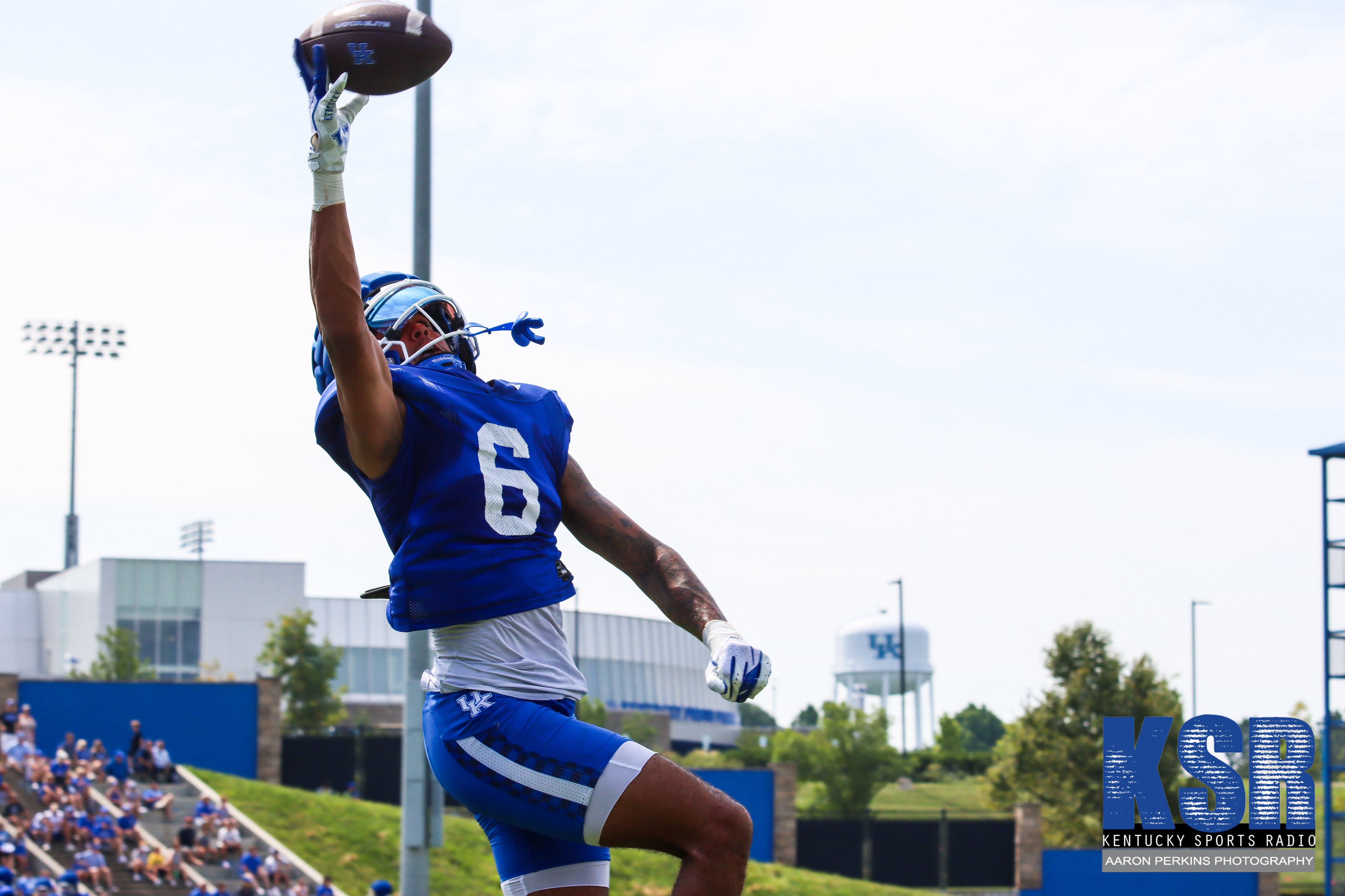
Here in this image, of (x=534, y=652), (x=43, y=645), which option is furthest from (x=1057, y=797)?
(x=43, y=645)

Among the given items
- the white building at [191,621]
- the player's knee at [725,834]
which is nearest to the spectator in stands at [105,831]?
the player's knee at [725,834]

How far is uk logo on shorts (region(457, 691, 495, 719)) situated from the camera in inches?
125

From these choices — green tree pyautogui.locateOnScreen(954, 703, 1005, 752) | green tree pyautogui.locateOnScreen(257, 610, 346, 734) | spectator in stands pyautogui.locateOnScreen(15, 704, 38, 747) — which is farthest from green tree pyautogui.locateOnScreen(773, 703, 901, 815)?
green tree pyautogui.locateOnScreen(954, 703, 1005, 752)

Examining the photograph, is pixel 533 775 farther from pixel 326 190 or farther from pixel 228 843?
pixel 228 843

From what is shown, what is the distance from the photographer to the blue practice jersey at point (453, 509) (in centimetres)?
321

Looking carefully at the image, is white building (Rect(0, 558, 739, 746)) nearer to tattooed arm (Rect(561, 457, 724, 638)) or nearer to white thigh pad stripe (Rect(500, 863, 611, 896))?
tattooed arm (Rect(561, 457, 724, 638))

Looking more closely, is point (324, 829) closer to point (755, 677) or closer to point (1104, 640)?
point (1104, 640)

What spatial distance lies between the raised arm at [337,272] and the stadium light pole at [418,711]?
1096 centimetres

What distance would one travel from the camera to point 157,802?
94.1ft

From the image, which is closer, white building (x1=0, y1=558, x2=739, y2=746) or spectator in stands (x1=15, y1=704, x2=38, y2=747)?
spectator in stands (x1=15, y1=704, x2=38, y2=747)

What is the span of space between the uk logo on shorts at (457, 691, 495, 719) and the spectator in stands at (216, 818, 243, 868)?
81.8 feet

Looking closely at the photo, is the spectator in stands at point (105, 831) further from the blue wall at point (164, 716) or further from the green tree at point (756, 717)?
the green tree at point (756, 717)

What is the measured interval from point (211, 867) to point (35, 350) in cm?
3710

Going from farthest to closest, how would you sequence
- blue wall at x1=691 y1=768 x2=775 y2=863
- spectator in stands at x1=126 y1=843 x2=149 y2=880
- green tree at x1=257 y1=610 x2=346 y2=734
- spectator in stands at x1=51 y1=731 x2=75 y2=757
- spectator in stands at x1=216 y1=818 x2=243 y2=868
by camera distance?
green tree at x1=257 y1=610 x2=346 y2=734
blue wall at x1=691 y1=768 x2=775 y2=863
spectator in stands at x1=51 y1=731 x2=75 y2=757
spectator in stands at x1=216 y1=818 x2=243 y2=868
spectator in stands at x1=126 y1=843 x2=149 y2=880
